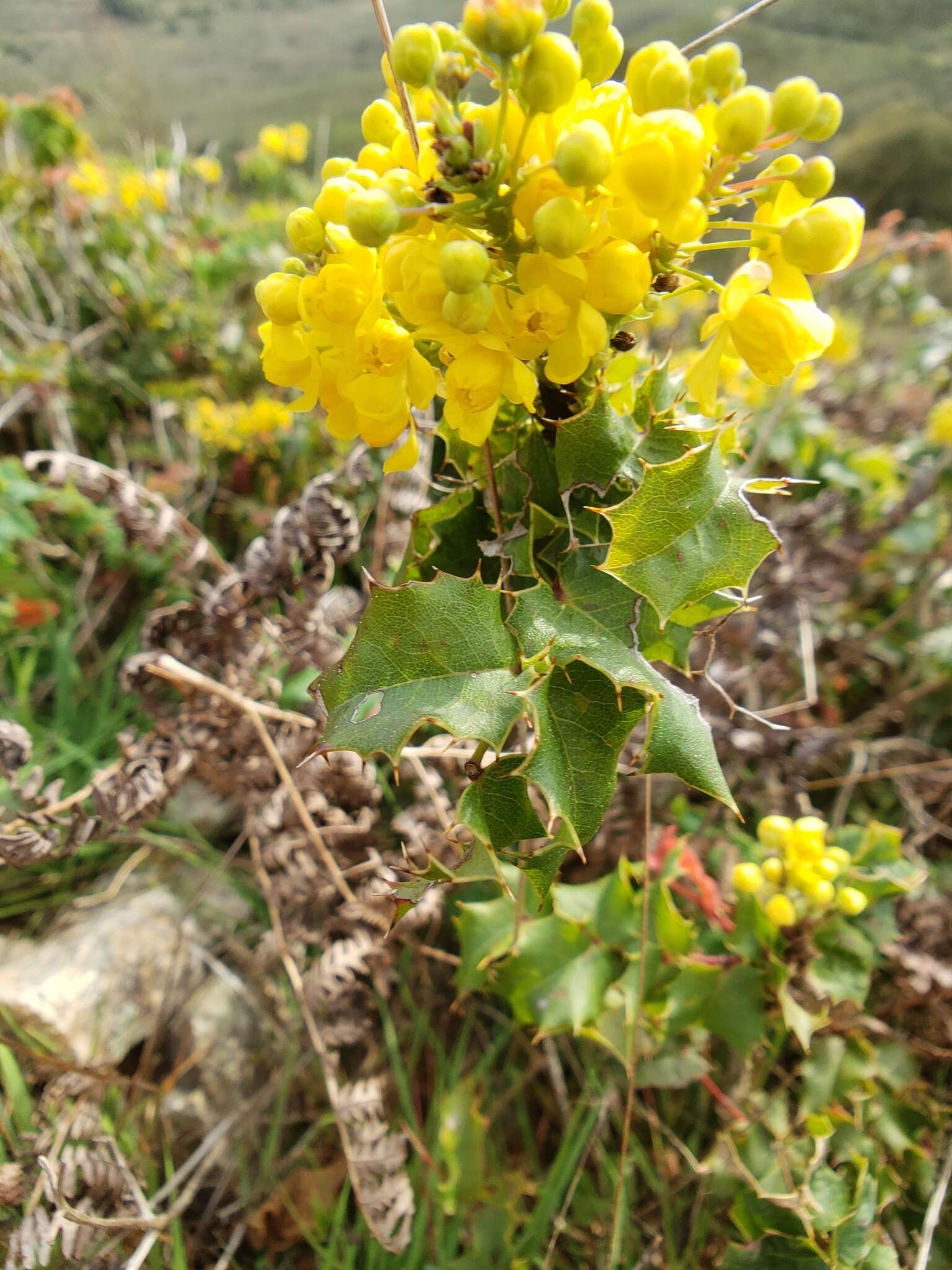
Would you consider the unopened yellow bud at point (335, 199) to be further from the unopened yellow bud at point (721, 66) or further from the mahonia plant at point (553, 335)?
the unopened yellow bud at point (721, 66)

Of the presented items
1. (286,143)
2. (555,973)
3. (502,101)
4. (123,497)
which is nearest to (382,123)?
(502,101)

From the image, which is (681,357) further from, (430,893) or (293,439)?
(430,893)

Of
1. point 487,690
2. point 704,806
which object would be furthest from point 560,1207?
point 487,690

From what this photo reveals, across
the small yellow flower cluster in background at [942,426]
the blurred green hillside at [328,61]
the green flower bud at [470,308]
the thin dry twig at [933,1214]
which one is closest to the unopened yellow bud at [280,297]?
the green flower bud at [470,308]

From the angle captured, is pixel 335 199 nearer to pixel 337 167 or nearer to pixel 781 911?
pixel 337 167

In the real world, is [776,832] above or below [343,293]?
below

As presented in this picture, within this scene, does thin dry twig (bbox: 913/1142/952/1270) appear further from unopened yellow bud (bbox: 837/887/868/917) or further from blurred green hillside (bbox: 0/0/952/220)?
blurred green hillside (bbox: 0/0/952/220)
